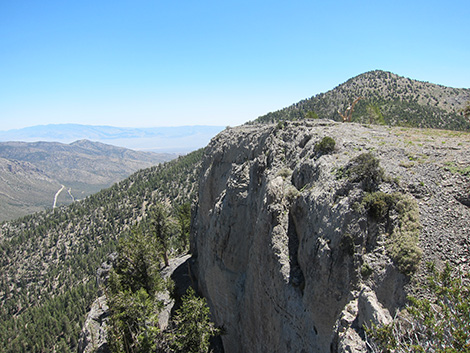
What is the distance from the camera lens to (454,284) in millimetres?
10773

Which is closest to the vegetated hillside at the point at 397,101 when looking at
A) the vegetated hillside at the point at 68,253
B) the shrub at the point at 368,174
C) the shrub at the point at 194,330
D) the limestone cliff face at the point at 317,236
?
the limestone cliff face at the point at 317,236

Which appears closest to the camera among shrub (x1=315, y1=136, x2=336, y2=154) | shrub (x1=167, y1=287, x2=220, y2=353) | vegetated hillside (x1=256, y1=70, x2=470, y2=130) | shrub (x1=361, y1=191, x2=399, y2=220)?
shrub (x1=361, y1=191, x2=399, y2=220)

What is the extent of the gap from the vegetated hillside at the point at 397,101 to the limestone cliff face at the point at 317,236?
65456 mm

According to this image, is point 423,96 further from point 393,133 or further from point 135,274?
point 135,274

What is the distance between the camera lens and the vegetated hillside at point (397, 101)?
3789 inches

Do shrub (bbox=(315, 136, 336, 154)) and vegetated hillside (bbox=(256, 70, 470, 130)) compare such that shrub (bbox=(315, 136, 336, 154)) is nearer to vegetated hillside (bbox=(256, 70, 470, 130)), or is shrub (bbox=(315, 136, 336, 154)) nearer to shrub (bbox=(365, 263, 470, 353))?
shrub (bbox=(365, 263, 470, 353))

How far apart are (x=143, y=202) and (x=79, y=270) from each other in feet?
152

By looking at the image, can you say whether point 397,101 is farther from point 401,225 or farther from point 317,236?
point 317,236

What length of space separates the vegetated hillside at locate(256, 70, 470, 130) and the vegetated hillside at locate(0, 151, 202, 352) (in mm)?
80542

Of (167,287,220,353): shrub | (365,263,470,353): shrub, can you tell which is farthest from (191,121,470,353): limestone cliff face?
(167,287,220,353): shrub

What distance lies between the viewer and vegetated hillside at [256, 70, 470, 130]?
316 ft

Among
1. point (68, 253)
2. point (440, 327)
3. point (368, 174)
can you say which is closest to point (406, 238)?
point (368, 174)

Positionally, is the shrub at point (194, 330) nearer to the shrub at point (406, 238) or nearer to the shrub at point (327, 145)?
the shrub at point (327, 145)

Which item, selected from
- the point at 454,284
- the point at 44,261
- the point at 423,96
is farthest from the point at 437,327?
the point at 44,261
